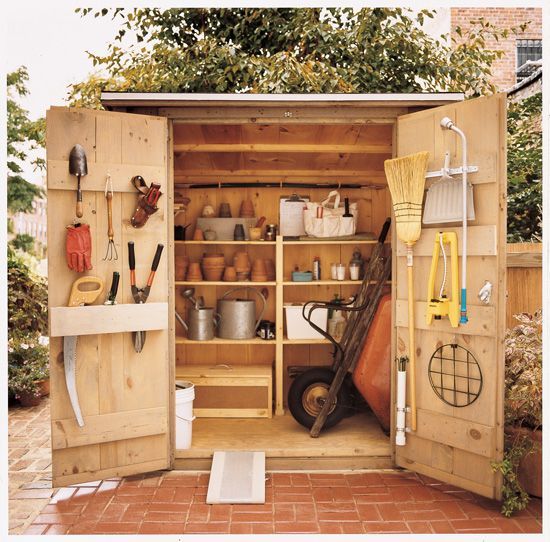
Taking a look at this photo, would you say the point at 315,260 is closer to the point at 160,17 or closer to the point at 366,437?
the point at 366,437

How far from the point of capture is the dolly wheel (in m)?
4.58

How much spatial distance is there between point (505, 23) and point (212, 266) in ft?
29.0

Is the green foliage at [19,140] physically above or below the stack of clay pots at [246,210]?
above

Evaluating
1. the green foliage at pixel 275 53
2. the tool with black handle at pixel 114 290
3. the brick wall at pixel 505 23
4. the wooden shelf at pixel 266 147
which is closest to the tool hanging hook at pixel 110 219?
the tool with black handle at pixel 114 290

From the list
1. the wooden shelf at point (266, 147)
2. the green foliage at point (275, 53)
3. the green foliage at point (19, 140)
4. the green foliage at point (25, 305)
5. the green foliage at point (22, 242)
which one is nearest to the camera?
the wooden shelf at point (266, 147)

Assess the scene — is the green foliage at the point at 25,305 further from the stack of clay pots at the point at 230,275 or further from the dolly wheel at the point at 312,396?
the dolly wheel at the point at 312,396

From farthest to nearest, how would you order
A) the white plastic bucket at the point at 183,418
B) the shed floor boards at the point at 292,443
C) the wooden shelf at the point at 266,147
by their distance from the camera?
the wooden shelf at the point at 266,147, the white plastic bucket at the point at 183,418, the shed floor boards at the point at 292,443

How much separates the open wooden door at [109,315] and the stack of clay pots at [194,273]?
1.52m

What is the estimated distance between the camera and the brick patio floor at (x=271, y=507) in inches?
125

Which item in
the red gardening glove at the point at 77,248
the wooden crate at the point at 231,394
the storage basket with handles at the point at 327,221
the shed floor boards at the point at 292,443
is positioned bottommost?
the shed floor boards at the point at 292,443

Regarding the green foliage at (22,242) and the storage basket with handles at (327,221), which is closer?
the storage basket with handles at (327,221)

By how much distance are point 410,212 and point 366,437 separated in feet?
6.19

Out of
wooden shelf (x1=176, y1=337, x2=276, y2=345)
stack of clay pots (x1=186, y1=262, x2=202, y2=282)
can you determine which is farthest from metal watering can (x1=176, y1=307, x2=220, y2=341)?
stack of clay pots (x1=186, y1=262, x2=202, y2=282)

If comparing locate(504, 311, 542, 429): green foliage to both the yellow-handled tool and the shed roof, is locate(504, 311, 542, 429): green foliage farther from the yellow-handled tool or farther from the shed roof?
the shed roof
